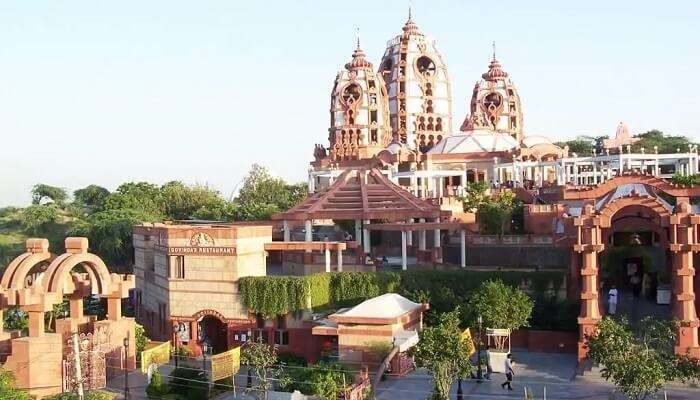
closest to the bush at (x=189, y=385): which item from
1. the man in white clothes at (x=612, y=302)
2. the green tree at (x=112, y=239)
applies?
the man in white clothes at (x=612, y=302)

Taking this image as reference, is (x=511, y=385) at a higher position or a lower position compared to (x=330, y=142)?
lower

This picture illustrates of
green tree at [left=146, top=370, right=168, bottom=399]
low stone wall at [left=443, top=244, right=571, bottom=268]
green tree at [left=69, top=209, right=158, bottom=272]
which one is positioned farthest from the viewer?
green tree at [left=69, top=209, right=158, bottom=272]

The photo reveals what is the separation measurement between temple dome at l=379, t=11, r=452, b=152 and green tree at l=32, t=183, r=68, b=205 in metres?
37.6

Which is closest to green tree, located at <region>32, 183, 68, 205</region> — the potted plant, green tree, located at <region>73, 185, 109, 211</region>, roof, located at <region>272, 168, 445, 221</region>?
green tree, located at <region>73, 185, 109, 211</region>

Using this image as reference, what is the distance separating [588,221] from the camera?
86.6 feet

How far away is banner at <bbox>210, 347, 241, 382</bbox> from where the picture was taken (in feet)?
82.1

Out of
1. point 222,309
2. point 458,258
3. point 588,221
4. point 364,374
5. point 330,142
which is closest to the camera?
point 364,374

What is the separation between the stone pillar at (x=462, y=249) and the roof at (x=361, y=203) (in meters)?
1.40

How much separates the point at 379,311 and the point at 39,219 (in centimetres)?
4740

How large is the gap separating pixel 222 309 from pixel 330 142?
41.0 metres

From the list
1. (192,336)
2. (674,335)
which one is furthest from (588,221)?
(192,336)

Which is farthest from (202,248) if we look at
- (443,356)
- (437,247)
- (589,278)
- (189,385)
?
(589,278)

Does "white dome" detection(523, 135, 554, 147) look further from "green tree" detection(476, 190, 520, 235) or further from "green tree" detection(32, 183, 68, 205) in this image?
"green tree" detection(32, 183, 68, 205)

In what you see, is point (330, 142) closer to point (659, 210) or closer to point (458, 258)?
point (458, 258)
